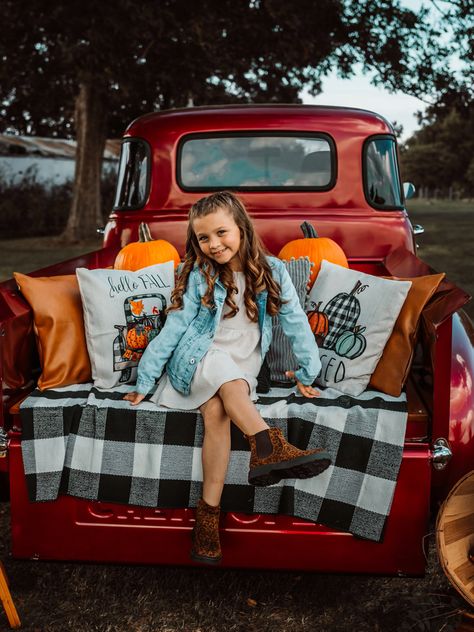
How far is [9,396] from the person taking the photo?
9.11ft

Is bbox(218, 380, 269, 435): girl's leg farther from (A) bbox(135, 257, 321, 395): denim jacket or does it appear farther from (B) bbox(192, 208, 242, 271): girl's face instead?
(B) bbox(192, 208, 242, 271): girl's face

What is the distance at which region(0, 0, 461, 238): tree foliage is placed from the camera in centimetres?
1227

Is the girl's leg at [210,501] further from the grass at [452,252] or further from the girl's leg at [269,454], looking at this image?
the grass at [452,252]

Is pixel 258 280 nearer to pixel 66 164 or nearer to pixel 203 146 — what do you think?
pixel 203 146

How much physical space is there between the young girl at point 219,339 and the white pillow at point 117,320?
0.17 metres

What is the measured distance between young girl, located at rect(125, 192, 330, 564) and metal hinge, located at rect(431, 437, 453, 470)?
1.42 feet

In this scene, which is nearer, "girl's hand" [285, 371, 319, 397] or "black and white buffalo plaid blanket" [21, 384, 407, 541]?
"black and white buffalo plaid blanket" [21, 384, 407, 541]

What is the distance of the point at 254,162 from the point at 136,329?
6.32 ft

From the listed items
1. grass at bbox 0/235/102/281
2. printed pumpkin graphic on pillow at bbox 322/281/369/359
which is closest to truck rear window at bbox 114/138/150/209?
printed pumpkin graphic on pillow at bbox 322/281/369/359

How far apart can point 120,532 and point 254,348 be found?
3.09ft

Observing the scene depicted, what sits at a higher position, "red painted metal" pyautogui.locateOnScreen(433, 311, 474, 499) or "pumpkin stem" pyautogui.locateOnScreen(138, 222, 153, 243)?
"pumpkin stem" pyautogui.locateOnScreen(138, 222, 153, 243)

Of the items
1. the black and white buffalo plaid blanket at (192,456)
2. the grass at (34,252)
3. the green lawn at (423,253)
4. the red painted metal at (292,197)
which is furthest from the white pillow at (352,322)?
the grass at (34,252)

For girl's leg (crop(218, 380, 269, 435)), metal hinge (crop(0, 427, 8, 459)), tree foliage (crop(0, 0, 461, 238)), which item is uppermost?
tree foliage (crop(0, 0, 461, 238))

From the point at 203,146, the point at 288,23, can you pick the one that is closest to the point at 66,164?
the point at 288,23
